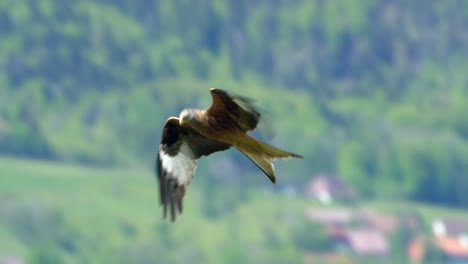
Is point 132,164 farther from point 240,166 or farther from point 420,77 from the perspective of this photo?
point 420,77

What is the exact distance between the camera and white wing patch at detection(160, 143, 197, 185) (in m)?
13.3

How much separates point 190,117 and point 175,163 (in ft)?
3.59

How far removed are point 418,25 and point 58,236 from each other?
4584 centimetres

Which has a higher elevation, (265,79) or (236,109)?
(265,79)

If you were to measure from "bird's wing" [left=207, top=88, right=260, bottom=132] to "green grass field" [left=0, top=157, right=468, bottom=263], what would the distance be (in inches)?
2506

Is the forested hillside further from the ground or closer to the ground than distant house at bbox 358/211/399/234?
further from the ground

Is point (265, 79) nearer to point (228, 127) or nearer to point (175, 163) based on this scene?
point (175, 163)

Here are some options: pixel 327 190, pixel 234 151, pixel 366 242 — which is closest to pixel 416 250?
pixel 366 242

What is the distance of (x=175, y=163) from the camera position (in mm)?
13391

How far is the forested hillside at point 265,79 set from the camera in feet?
320

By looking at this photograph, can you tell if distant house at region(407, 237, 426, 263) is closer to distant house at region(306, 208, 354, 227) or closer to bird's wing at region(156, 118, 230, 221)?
distant house at region(306, 208, 354, 227)

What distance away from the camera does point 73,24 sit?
108 meters

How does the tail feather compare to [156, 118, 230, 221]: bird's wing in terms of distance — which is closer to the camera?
the tail feather

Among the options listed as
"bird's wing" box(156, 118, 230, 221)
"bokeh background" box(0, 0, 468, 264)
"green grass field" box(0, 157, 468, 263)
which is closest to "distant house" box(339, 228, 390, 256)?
"bokeh background" box(0, 0, 468, 264)
